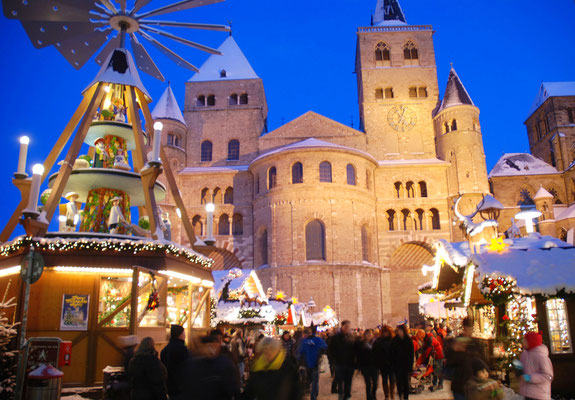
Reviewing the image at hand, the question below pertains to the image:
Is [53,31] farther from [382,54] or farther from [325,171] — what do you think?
[382,54]

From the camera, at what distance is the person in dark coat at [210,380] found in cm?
423

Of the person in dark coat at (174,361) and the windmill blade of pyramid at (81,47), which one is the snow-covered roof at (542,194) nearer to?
the windmill blade of pyramid at (81,47)

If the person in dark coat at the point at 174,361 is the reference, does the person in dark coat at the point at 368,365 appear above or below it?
below

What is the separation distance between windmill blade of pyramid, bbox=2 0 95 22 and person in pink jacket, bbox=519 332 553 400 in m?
12.1

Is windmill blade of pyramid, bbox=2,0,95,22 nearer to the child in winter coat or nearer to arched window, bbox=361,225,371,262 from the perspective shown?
the child in winter coat

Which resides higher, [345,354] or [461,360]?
[461,360]

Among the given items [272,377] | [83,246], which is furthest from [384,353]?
[83,246]

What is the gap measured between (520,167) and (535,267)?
109 feet


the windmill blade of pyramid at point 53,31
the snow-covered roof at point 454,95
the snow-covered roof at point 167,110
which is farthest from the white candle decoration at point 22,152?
the snow-covered roof at point 454,95

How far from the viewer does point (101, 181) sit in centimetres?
1096

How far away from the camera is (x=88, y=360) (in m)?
9.23

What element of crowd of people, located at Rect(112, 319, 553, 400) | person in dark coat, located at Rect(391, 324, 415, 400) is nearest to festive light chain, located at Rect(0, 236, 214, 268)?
crowd of people, located at Rect(112, 319, 553, 400)

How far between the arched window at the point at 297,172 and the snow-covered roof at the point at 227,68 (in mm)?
12392

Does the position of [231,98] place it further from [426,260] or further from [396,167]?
[426,260]
